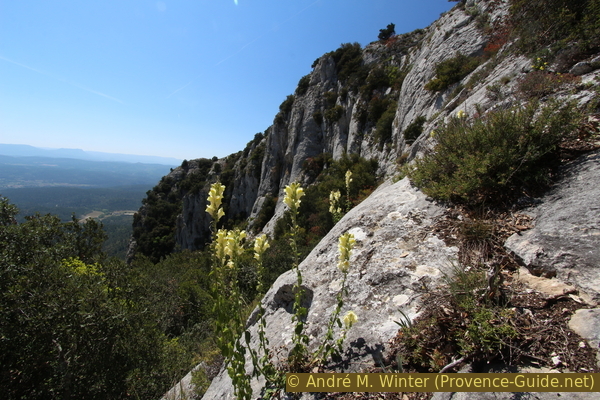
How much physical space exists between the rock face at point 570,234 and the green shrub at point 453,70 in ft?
37.8

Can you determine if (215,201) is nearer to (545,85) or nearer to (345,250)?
(345,250)

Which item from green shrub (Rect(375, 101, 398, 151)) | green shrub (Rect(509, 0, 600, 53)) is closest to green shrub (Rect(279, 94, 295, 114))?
green shrub (Rect(375, 101, 398, 151))

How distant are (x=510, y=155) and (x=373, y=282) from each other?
97.8 inches

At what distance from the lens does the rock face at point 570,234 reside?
206 cm

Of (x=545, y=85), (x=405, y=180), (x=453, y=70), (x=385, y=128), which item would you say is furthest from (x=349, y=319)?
(x=385, y=128)

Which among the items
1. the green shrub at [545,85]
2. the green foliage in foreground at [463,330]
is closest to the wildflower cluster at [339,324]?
the green foliage in foreground at [463,330]

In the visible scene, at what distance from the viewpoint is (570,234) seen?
7.66ft

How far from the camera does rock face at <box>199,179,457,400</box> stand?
2543 millimetres

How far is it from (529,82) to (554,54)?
2229 mm

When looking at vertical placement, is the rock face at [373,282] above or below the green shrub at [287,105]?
below

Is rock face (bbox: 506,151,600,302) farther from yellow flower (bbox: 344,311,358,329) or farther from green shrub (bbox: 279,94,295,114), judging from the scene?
green shrub (bbox: 279,94,295,114)

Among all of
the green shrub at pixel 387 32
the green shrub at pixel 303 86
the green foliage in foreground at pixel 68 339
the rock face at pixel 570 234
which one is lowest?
the green foliage in foreground at pixel 68 339

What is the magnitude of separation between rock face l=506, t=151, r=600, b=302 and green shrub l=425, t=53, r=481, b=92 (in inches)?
454

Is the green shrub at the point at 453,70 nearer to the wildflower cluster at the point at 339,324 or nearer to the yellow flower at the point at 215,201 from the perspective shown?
the wildflower cluster at the point at 339,324
